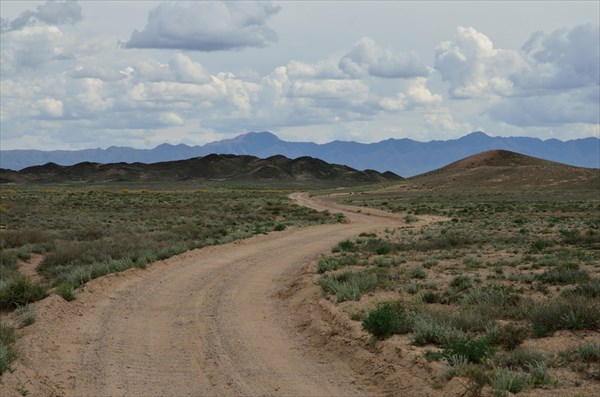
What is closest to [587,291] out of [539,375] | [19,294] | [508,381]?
[539,375]

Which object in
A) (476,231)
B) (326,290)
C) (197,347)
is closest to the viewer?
(197,347)

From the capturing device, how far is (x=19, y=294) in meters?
14.4

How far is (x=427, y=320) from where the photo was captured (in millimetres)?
10711

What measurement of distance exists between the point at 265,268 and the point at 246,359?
400 inches

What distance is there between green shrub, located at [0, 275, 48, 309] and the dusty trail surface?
841 millimetres

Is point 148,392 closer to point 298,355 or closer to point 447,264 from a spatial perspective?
point 298,355

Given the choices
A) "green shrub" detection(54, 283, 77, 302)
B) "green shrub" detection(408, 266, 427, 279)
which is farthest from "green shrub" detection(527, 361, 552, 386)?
"green shrub" detection(54, 283, 77, 302)

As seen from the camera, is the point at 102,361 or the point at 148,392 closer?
the point at 148,392

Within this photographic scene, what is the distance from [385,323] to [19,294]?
27.6 ft

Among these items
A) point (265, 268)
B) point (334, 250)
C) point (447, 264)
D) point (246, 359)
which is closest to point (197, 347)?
point (246, 359)

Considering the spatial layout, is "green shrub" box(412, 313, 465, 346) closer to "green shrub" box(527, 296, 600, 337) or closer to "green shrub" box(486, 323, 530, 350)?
"green shrub" box(486, 323, 530, 350)

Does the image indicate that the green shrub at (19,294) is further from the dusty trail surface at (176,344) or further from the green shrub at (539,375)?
the green shrub at (539,375)

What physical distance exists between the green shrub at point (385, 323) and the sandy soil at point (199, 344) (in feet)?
0.80

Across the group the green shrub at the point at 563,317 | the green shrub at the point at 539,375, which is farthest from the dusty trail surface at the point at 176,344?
the green shrub at the point at 563,317
